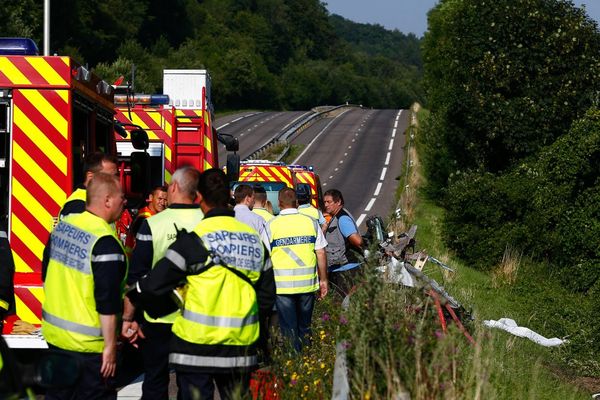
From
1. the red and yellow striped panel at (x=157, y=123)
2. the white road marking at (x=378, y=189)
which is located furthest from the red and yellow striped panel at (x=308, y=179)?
the white road marking at (x=378, y=189)

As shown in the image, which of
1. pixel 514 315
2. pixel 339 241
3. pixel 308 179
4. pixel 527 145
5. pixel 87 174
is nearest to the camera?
pixel 87 174

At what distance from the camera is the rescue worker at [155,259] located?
23.4ft

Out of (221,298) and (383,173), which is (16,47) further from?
(383,173)

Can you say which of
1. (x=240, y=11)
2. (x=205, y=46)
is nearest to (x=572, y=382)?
(x=205, y=46)

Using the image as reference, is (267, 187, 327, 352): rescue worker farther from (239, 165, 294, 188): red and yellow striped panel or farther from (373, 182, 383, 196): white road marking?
(373, 182, 383, 196): white road marking

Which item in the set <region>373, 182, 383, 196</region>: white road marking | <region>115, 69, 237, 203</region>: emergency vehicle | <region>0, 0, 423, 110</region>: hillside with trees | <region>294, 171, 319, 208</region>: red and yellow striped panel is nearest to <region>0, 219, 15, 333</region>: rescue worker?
<region>115, 69, 237, 203</region>: emergency vehicle

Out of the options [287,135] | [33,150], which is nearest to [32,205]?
[33,150]

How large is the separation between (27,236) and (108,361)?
2952mm

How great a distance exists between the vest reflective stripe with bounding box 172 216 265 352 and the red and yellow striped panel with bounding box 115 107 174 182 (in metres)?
8.36

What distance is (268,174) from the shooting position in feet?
72.1

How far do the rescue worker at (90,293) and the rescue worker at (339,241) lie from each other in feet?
21.0

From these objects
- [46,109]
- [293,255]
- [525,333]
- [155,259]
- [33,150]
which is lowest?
[525,333]

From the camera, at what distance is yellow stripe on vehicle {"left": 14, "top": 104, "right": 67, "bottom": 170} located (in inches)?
353

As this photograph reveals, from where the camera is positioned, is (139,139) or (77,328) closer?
(77,328)
